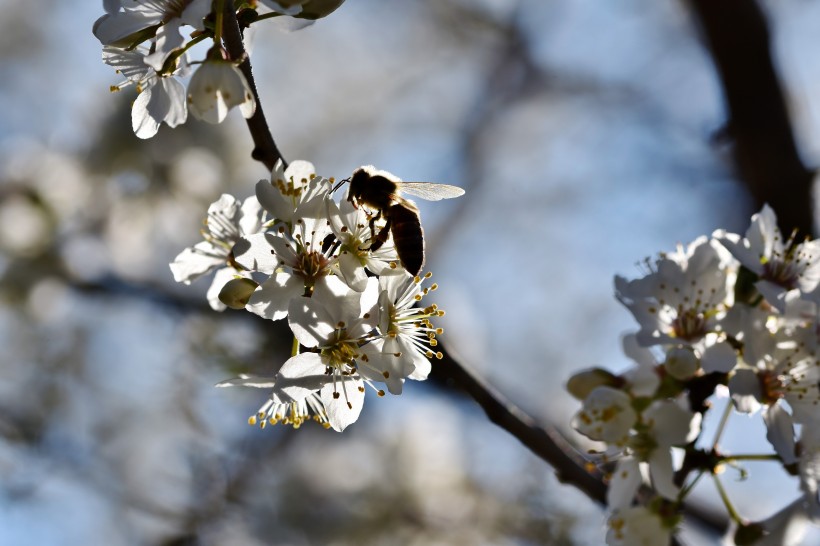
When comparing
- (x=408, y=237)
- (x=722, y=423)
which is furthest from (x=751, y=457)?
(x=408, y=237)

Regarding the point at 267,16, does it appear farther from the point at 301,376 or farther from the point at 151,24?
the point at 301,376

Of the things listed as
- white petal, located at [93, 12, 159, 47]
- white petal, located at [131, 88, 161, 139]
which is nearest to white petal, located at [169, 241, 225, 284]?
white petal, located at [131, 88, 161, 139]

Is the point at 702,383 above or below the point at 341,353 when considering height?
above

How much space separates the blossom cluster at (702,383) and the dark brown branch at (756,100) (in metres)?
1.30

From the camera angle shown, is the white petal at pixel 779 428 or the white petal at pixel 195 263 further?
the white petal at pixel 195 263

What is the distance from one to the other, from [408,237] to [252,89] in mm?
420

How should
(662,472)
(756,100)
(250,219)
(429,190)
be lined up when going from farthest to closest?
(756,100) → (429,190) → (250,219) → (662,472)

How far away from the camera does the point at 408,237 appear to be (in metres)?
1.57

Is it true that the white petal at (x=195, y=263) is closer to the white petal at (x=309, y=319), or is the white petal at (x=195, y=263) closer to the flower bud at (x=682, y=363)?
the white petal at (x=309, y=319)

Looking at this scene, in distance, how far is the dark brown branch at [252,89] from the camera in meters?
1.32

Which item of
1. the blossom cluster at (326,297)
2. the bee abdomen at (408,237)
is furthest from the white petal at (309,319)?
the bee abdomen at (408,237)

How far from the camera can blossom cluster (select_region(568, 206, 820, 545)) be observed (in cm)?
157

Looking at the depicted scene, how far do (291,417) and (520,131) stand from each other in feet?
17.1

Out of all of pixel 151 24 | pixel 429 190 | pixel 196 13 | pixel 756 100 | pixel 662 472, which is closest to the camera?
pixel 196 13
